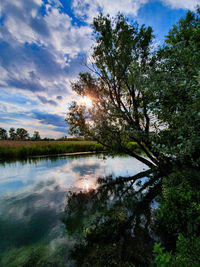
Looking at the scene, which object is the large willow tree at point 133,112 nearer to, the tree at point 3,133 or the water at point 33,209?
the water at point 33,209

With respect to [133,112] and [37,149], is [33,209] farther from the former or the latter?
[37,149]

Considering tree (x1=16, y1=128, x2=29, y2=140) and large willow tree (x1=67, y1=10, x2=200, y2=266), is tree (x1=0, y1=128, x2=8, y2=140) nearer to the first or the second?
tree (x1=16, y1=128, x2=29, y2=140)

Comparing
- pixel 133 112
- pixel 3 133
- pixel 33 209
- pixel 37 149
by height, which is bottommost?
pixel 33 209

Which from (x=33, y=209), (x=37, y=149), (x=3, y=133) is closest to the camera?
(x=33, y=209)

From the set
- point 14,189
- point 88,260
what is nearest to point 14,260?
point 88,260

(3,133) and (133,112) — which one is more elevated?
(3,133)

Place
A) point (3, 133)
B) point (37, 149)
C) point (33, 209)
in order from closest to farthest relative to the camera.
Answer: point (33, 209), point (37, 149), point (3, 133)

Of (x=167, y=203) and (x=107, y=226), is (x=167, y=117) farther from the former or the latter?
(x=107, y=226)

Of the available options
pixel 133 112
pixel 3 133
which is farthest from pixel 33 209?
pixel 3 133

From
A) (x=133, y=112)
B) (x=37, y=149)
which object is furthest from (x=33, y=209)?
(x=37, y=149)

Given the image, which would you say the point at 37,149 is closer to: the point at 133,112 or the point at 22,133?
the point at 133,112

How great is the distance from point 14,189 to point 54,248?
7352 millimetres

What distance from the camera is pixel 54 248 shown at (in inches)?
171

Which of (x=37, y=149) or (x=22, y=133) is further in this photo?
(x=22, y=133)
